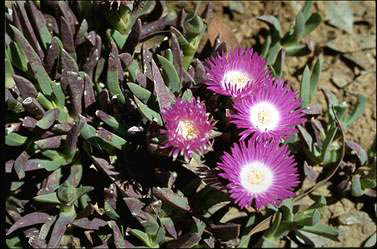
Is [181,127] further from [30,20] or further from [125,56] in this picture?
[30,20]

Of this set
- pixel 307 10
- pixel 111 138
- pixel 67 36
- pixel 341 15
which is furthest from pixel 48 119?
pixel 341 15

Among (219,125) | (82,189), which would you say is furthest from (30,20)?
(219,125)

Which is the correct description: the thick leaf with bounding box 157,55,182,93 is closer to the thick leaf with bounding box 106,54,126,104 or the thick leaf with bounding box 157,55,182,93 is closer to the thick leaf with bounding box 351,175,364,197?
the thick leaf with bounding box 106,54,126,104

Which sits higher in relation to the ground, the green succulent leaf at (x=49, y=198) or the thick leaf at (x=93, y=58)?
the thick leaf at (x=93, y=58)

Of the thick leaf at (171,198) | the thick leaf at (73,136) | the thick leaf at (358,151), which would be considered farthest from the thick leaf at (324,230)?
the thick leaf at (73,136)

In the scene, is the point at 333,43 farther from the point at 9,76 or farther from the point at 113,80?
the point at 9,76

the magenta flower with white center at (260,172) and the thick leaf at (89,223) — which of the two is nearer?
the magenta flower with white center at (260,172)

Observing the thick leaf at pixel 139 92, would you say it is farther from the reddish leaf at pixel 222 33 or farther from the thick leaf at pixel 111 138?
the reddish leaf at pixel 222 33
